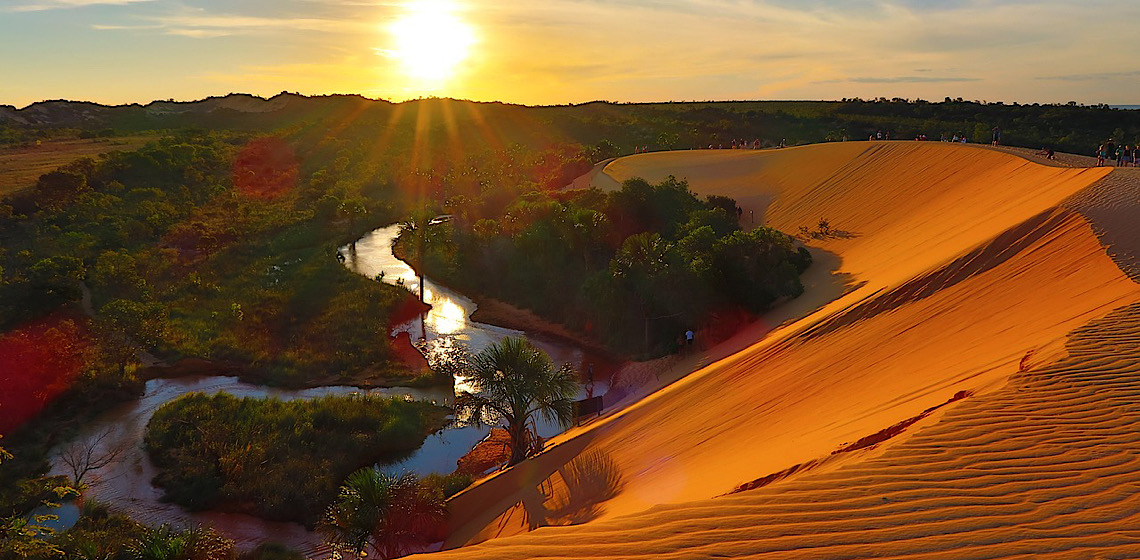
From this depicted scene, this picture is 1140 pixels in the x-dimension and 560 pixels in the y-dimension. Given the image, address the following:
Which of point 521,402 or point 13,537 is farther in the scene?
point 521,402

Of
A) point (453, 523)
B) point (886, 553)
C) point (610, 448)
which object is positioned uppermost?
point (886, 553)

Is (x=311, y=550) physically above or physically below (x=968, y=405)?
below

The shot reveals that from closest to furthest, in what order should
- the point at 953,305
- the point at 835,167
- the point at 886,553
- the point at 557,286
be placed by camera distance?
the point at 886,553
the point at 953,305
the point at 557,286
the point at 835,167

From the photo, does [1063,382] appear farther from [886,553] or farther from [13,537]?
[13,537]

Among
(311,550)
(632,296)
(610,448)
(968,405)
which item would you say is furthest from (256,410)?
(968,405)

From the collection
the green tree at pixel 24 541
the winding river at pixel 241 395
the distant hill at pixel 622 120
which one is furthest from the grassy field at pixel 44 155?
the green tree at pixel 24 541

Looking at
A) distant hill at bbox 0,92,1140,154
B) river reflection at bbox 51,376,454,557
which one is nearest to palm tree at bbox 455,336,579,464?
river reflection at bbox 51,376,454,557

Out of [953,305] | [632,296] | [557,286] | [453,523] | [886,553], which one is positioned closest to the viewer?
[886,553]
